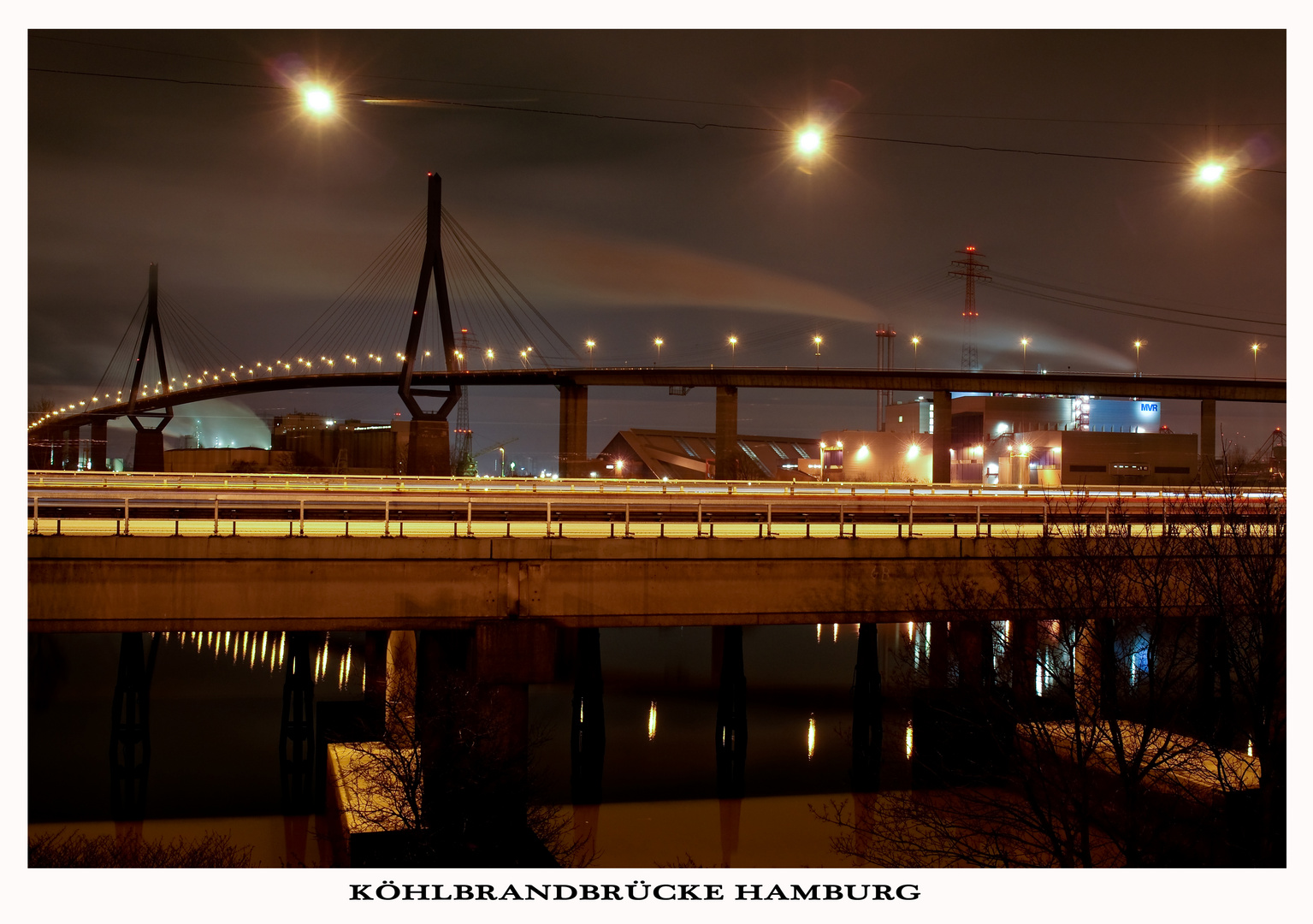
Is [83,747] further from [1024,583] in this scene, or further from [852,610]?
[1024,583]

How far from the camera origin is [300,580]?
1498 centimetres

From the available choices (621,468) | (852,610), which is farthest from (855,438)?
(852,610)

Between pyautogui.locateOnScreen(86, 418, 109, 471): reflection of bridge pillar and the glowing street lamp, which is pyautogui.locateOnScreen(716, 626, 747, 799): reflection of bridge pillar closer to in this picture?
the glowing street lamp

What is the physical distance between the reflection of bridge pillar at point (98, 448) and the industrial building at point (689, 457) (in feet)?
133

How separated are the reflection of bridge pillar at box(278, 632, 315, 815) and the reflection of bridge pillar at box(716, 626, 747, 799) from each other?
1091 cm

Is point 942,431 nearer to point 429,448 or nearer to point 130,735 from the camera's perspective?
Result: point 429,448

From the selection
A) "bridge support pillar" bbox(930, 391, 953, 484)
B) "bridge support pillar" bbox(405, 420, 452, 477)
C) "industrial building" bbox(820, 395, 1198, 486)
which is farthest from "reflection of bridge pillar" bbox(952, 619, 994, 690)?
"bridge support pillar" bbox(930, 391, 953, 484)

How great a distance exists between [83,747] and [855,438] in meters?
65.1

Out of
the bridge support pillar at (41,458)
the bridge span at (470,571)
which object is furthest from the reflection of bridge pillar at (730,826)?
the bridge support pillar at (41,458)

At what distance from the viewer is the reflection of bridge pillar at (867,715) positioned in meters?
22.1

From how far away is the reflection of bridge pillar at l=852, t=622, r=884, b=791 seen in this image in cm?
2208

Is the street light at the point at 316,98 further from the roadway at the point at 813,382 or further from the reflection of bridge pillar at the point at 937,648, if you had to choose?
the roadway at the point at 813,382

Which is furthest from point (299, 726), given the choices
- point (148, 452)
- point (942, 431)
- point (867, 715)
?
point (942, 431)
